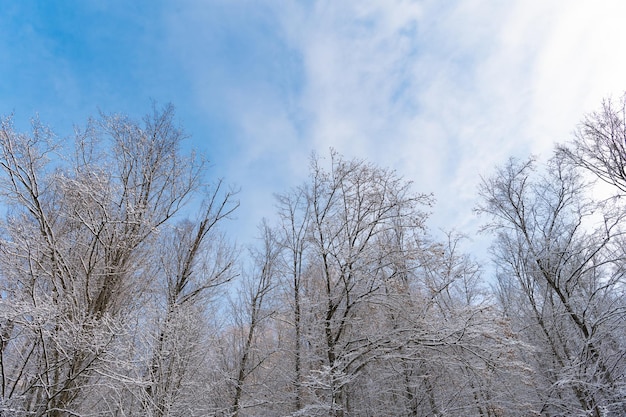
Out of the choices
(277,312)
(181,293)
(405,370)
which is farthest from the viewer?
(277,312)

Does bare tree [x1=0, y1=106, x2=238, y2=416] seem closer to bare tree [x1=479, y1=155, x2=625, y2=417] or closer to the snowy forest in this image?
the snowy forest

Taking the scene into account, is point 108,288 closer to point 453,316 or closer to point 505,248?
point 453,316

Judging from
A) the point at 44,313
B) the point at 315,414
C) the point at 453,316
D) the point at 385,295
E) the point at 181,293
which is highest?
the point at 181,293

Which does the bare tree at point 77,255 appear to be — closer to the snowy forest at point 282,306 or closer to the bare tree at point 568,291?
the snowy forest at point 282,306

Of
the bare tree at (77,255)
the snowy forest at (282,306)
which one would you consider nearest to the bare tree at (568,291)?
the snowy forest at (282,306)

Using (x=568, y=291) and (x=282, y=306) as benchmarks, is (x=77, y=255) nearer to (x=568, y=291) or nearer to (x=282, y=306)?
(x=282, y=306)

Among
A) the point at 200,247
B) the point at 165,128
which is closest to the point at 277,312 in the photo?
the point at 200,247

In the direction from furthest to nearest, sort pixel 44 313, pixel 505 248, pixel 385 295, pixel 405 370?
pixel 505 248 → pixel 405 370 → pixel 385 295 → pixel 44 313

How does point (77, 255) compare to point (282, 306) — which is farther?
point (282, 306)

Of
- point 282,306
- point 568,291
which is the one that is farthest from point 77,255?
point 568,291

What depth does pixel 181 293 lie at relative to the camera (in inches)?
392

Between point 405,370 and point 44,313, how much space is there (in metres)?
9.50

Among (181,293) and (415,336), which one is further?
(181,293)

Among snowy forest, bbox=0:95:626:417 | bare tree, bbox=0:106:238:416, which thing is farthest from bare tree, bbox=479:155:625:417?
bare tree, bbox=0:106:238:416
